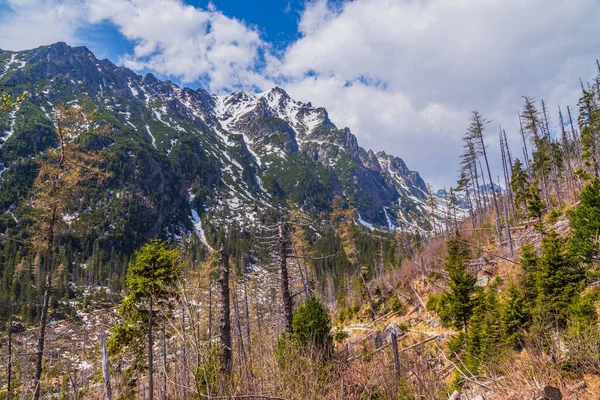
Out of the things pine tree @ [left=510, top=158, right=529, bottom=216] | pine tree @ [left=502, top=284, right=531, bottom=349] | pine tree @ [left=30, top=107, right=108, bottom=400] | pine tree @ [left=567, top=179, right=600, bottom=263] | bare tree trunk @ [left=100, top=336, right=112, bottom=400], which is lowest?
pine tree @ [left=502, top=284, right=531, bottom=349]

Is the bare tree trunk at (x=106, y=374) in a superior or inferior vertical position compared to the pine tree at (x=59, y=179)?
inferior

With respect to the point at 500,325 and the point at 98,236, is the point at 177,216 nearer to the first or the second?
the point at 98,236

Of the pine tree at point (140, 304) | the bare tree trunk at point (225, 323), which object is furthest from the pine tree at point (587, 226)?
the pine tree at point (140, 304)

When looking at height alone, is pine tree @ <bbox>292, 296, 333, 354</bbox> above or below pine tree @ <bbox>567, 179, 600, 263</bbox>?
below

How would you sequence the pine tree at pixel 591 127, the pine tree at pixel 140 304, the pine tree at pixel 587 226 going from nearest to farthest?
the pine tree at pixel 587 226, the pine tree at pixel 140 304, the pine tree at pixel 591 127

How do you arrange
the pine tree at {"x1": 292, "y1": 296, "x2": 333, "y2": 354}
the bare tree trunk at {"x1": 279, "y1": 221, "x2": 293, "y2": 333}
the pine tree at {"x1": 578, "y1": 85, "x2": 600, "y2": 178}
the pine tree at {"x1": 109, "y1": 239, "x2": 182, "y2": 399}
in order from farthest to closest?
the pine tree at {"x1": 578, "y1": 85, "x2": 600, "y2": 178} → the bare tree trunk at {"x1": 279, "y1": 221, "x2": 293, "y2": 333} → the pine tree at {"x1": 109, "y1": 239, "x2": 182, "y2": 399} → the pine tree at {"x1": 292, "y1": 296, "x2": 333, "y2": 354}

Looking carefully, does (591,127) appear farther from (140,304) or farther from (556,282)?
(140,304)

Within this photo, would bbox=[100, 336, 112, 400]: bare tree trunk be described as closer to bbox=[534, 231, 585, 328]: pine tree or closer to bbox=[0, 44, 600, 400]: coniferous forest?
bbox=[0, 44, 600, 400]: coniferous forest

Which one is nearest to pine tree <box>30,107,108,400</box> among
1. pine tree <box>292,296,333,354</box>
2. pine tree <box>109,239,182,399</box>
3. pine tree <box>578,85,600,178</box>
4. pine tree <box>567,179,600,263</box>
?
pine tree <box>109,239,182,399</box>

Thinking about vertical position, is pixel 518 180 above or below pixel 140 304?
above

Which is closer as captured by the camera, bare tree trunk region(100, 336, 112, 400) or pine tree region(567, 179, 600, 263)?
bare tree trunk region(100, 336, 112, 400)

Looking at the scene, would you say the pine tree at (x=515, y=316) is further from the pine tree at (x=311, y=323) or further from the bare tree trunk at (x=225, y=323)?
the bare tree trunk at (x=225, y=323)

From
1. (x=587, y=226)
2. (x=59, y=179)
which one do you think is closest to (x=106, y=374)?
(x=59, y=179)

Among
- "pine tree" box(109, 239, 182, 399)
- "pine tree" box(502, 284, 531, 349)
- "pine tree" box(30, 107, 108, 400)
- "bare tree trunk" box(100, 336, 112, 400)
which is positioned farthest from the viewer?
"pine tree" box(109, 239, 182, 399)
